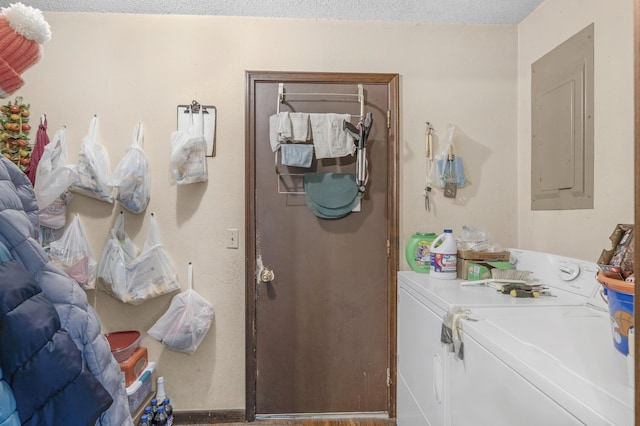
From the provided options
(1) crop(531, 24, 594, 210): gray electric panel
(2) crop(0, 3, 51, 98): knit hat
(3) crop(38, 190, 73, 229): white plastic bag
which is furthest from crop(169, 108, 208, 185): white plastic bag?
(1) crop(531, 24, 594, 210): gray electric panel

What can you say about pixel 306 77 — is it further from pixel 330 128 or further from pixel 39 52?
pixel 39 52

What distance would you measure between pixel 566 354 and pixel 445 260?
0.84 m

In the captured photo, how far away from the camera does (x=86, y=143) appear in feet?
5.85

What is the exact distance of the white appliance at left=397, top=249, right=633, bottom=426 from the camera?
0.70 m

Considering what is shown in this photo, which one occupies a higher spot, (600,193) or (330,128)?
(330,128)

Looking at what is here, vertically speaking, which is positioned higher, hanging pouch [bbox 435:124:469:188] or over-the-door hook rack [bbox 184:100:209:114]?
over-the-door hook rack [bbox 184:100:209:114]

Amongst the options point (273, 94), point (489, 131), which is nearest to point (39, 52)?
point (273, 94)

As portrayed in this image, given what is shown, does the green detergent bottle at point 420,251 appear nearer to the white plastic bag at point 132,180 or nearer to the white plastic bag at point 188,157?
the white plastic bag at point 188,157

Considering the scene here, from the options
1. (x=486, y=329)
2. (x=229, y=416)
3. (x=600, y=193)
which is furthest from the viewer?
(x=229, y=416)

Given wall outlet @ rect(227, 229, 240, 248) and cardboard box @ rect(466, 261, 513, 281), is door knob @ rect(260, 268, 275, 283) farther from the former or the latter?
cardboard box @ rect(466, 261, 513, 281)

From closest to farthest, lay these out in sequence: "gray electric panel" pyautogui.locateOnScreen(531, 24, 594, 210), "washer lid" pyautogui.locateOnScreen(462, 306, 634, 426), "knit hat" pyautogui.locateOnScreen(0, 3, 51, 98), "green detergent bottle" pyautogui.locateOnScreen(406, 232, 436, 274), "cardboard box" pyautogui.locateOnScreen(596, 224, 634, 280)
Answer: "washer lid" pyautogui.locateOnScreen(462, 306, 634, 426), "cardboard box" pyautogui.locateOnScreen(596, 224, 634, 280), "knit hat" pyautogui.locateOnScreen(0, 3, 51, 98), "gray electric panel" pyautogui.locateOnScreen(531, 24, 594, 210), "green detergent bottle" pyautogui.locateOnScreen(406, 232, 436, 274)

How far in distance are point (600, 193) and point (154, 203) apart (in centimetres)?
224

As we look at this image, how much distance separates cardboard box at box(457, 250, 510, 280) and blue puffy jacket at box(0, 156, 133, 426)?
150cm

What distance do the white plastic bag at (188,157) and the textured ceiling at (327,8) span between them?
2.26ft
